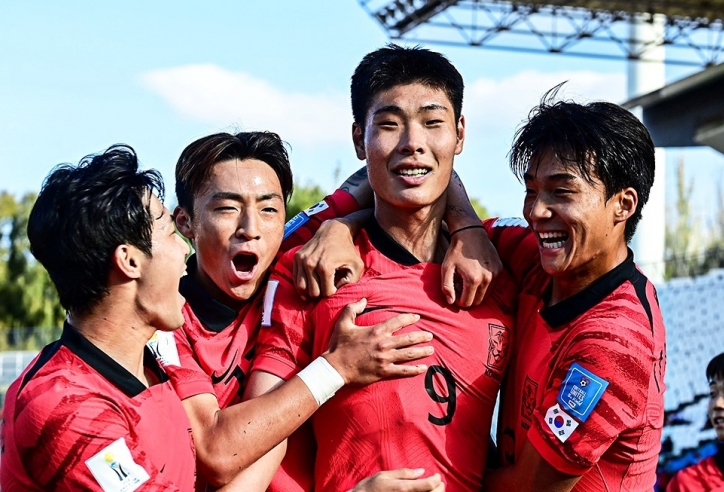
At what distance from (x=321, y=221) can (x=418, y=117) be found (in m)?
0.75

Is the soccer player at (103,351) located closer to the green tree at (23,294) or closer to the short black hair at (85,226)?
the short black hair at (85,226)

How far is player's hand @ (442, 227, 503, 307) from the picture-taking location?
3.68 m

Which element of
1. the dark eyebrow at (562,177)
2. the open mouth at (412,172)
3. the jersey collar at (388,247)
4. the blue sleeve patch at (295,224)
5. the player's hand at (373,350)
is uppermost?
the open mouth at (412,172)

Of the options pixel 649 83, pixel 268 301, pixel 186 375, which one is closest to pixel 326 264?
pixel 268 301

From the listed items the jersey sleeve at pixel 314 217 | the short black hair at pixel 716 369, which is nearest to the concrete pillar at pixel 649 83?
the short black hair at pixel 716 369

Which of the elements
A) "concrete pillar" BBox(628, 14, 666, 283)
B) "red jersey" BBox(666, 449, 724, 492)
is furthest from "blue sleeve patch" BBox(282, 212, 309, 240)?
"concrete pillar" BBox(628, 14, 666, 283)

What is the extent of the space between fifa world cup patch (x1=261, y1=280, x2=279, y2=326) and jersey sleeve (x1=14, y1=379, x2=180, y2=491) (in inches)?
37.4

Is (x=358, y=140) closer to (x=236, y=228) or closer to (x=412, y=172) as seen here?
(x=412, y=172)

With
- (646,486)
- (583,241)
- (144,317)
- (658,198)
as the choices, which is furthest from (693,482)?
(658,198)

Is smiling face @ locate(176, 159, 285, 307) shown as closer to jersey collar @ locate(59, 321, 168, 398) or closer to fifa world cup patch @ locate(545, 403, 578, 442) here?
jersey collar @ locate(59, 321, 168, 398)

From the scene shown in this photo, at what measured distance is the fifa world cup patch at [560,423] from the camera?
3260 millimetres

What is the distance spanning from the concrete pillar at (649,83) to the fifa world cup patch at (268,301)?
16611 millimetres

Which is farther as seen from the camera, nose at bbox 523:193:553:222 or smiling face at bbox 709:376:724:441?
smiling face at bbox 709:376:724:441

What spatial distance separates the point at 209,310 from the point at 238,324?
0.14m
